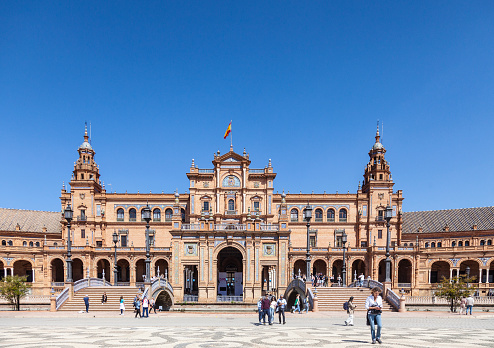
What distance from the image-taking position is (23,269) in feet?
189

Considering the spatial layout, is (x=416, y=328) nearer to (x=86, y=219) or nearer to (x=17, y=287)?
(x=17, y=287)

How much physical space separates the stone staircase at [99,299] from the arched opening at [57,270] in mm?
28978

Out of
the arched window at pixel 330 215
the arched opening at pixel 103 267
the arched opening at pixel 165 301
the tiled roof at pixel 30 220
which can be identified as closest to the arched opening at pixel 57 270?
the arched opening at pixel 103 267

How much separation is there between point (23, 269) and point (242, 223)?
36.5 meters

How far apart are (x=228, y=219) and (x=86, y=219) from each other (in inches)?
889

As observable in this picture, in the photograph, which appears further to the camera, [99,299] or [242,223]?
[242,223]

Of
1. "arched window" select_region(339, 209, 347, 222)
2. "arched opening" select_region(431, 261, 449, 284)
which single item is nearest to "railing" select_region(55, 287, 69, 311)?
"arched window" select_region(339, 209, 347, 222)

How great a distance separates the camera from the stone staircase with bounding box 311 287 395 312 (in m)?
27.4

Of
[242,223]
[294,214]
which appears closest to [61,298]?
[242,223]

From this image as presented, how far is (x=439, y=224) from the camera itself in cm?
6375

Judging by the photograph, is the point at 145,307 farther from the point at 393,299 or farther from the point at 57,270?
the point at 57,270

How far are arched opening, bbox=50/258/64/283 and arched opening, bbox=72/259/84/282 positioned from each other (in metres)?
2.85

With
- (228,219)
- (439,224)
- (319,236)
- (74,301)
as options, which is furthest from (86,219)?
(439,224)

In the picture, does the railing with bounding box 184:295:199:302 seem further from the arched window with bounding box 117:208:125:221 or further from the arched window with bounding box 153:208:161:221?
the arched window with bounding box 117:208:125:221
